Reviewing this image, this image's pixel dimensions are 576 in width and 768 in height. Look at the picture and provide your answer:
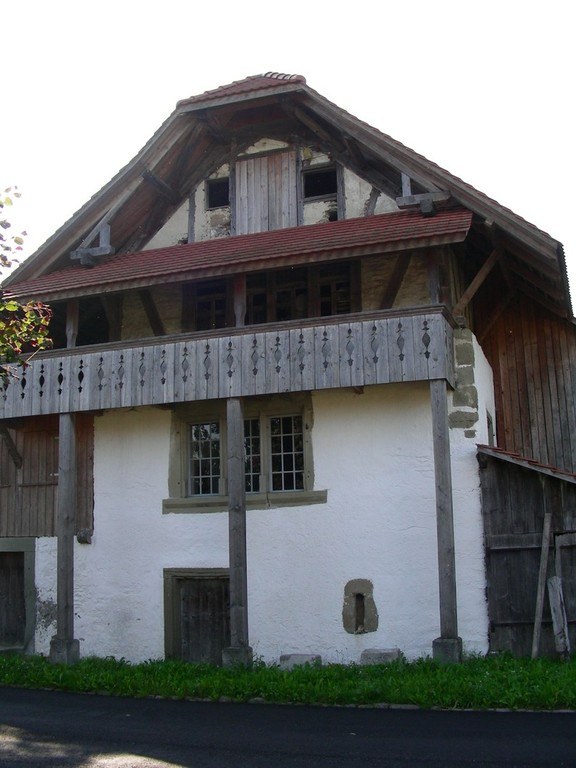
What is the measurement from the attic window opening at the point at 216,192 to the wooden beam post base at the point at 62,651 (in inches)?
293

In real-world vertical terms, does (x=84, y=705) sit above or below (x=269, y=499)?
below

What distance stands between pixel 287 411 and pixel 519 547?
158 inches

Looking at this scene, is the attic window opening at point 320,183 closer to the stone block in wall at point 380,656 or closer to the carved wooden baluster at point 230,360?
the carved wooden baluster at point 230,360

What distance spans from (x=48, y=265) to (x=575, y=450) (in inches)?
375

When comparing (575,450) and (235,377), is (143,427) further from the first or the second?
(575,450)

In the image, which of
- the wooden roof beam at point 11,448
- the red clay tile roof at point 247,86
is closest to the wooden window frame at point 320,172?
the red clay tile roof at point 247,86

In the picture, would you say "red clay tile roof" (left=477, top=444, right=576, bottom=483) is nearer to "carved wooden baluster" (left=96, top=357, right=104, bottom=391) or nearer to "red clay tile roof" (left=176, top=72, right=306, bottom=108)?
"carved wooden baluster" (left=96, top=357, right=104, bottom=391)

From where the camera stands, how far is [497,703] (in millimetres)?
10047

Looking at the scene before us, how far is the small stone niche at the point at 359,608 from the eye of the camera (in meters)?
13.2

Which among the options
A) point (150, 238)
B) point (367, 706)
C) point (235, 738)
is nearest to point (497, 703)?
point (367, 706)

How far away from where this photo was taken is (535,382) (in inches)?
638

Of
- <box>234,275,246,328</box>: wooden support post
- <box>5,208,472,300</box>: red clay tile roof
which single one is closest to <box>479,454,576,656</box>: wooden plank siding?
<box>5,208,472,300</box>: red clay tile roof

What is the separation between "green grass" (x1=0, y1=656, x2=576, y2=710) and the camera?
1017 cm

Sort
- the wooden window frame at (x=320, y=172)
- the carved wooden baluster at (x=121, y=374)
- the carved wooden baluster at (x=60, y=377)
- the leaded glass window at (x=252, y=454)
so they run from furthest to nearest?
the wooden window frame at (x=320, y=172), the carved wooden baluster at (x=60, y=377), the leaded glass window at (x=252, y=454), the carved wooden baluster at (x=121, y=374)
